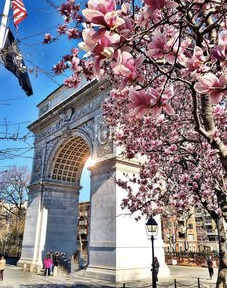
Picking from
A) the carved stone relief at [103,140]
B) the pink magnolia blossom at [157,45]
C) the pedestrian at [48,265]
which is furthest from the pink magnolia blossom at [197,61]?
the pedestrian at [48,265]

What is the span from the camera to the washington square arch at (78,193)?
13.9 metres

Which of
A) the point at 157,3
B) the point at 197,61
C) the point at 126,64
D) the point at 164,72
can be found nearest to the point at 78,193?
the point at 164,72

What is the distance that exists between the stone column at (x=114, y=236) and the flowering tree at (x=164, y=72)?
2.57 meters

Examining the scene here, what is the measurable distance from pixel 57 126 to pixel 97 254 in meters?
11.3

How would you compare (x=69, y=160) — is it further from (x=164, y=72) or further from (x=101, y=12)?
(x=101, y=12)

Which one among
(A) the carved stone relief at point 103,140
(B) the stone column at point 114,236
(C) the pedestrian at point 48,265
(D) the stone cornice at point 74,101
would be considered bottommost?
(C) the pedestrian at point 48,265

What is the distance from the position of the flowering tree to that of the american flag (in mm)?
1778

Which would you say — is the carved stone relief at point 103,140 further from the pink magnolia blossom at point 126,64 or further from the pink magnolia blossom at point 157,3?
the pink magnolia blossom at point 157,3

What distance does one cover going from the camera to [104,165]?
51.9 feet

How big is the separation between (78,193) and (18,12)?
17.3m

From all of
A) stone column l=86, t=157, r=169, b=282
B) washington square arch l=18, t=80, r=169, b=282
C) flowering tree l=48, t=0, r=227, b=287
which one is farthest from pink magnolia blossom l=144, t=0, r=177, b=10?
stone column l=86, t=157, r=169, b=282

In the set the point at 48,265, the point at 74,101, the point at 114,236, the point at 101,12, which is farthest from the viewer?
the point at 74,101

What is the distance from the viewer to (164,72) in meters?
2.91

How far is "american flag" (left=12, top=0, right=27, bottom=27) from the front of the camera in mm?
7355
